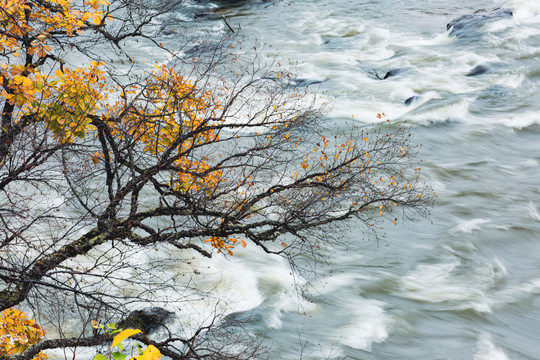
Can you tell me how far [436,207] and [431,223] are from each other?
0.68 meters

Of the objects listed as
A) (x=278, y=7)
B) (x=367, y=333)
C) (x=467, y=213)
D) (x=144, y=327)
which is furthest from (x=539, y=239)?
(x=278, y=7)

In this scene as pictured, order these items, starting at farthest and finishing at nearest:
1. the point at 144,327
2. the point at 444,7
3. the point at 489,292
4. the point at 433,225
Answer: the point at 444,7 < the point at 433,225 < the point at 489,292 < the point at 144,327

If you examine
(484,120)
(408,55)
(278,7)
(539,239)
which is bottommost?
(539,239)

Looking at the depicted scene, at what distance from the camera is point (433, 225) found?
11.8 meters

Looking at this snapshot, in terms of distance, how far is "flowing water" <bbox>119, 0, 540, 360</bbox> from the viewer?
884 centimetres

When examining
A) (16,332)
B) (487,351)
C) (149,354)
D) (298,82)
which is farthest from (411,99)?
(149,354)

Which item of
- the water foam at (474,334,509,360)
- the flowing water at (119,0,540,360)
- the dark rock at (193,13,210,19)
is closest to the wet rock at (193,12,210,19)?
the dark rock at (193,13,210,19)

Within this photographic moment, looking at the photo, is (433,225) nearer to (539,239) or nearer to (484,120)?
(539,239)

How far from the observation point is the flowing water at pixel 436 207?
348 inches

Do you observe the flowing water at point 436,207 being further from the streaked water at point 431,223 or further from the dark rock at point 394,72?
the dark rock at point 394,72

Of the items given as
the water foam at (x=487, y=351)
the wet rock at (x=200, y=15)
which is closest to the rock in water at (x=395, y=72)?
the wet rock at (x=200, y=15)

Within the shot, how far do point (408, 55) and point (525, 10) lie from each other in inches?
282

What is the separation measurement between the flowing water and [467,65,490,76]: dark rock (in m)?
0.05

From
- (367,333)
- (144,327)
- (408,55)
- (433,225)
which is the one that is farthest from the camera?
(408,55)
